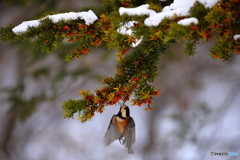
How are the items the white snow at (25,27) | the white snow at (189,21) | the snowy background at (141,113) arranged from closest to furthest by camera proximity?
the white snow at (189,21) → the white snow at (25,27) → the snowy background at (141,113)

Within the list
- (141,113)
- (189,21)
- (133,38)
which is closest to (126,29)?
(133,38)

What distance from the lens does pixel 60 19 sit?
596mm

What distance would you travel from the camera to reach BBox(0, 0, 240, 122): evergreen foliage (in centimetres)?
42

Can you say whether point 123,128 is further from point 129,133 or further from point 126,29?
point 126,29

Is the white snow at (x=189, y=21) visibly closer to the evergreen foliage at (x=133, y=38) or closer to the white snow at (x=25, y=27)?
the evergreen foliage at (x=133, y=38)

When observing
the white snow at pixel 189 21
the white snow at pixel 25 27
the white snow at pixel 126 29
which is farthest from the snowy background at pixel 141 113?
the white snow at pixel 189 21

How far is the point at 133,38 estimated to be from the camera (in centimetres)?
53

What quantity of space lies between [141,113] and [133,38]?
55.1 inches

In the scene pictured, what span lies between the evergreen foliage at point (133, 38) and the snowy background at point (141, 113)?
1118mm

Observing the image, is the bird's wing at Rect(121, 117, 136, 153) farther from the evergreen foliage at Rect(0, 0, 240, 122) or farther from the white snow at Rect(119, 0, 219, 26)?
the white snow at Rect(119, 0, 219, 26)

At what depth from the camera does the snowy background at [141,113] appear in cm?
175

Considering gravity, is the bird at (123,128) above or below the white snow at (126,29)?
below

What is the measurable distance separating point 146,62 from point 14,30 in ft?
0.96

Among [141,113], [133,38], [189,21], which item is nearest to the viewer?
[189,21]
